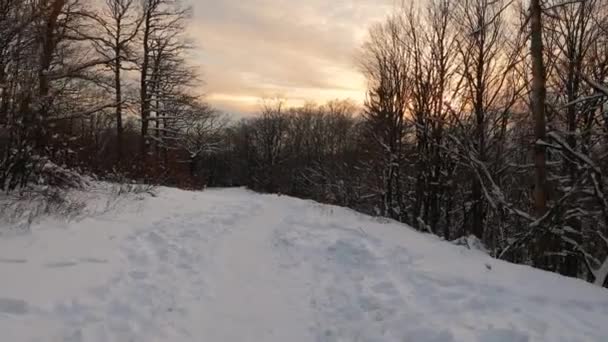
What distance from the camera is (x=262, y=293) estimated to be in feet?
21.1

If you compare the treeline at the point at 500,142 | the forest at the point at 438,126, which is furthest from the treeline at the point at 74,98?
the treeline at the point at 500,142

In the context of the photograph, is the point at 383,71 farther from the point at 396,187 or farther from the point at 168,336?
the point at 168,336

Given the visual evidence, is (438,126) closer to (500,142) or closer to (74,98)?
(500,142)

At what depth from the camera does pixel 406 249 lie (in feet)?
27.3

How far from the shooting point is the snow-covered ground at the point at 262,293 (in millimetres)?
4320

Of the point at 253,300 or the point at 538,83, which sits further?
the point at 538,83

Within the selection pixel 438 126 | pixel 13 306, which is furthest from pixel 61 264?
pixel 438 126

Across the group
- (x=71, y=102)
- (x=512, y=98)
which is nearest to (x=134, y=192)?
(x=71, y=102)

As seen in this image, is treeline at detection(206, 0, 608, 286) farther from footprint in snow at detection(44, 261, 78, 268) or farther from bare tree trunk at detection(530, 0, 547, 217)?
footprint in snow at detection(44, 261, 78, 268)

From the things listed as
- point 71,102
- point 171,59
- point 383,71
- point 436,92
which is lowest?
point 71,102

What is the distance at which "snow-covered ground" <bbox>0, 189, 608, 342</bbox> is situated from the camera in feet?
14.2

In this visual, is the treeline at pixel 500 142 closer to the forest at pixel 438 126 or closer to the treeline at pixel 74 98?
the forest at pixel 438 126

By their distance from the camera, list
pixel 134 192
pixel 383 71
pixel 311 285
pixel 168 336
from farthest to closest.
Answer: pixel 383 71 < pixel 134 192 < pixel 311 285 < pixel 168 336

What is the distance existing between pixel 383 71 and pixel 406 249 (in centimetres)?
1339
